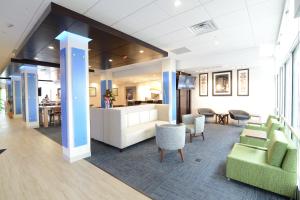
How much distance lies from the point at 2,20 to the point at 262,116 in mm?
8841

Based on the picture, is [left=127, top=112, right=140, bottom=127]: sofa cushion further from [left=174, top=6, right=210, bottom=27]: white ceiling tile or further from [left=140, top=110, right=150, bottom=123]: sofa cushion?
[left=174, top=6, right=210, bottom=27]: white ceiling tile

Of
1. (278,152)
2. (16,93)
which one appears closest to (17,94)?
(16,93)

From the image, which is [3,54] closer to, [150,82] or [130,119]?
[130,119]

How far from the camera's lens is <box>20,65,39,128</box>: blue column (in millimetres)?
6781

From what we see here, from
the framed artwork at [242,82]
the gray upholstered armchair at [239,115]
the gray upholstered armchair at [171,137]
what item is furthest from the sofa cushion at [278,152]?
the framed artwork at [242,82]

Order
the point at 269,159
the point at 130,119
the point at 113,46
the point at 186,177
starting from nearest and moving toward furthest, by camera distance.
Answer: the point at 269,159 < the point at 186,177 < the point at 113,46 < the point at 130,119

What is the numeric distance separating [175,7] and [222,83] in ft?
19.1

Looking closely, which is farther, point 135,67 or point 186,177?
point 135,67

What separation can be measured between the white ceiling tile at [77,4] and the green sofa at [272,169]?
3.47 metres

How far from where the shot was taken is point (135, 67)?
8289 millimetres

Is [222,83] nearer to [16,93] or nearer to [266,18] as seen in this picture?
[266,18]

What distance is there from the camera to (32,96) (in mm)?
6953

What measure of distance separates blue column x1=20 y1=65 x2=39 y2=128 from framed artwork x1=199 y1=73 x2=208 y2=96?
322 inches

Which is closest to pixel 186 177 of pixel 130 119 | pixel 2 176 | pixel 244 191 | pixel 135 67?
pixel 244 191
